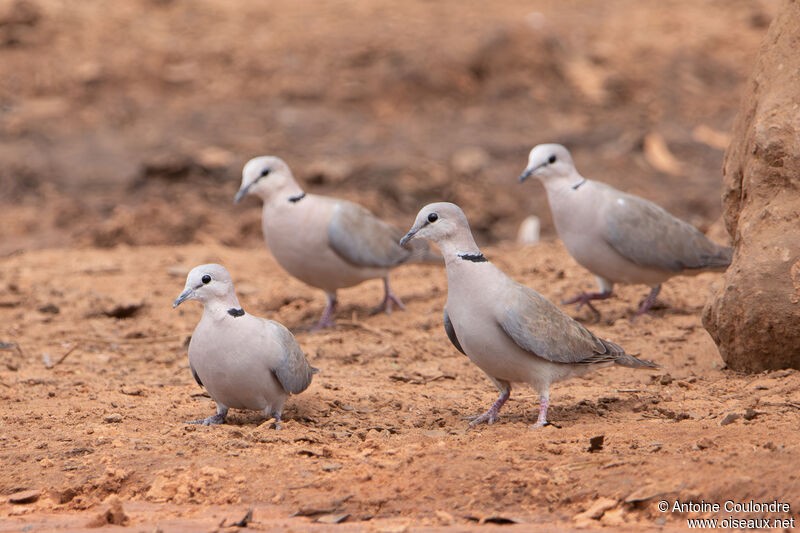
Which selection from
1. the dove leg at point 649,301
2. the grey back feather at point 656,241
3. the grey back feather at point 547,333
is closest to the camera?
the grey back feather at point 547,333

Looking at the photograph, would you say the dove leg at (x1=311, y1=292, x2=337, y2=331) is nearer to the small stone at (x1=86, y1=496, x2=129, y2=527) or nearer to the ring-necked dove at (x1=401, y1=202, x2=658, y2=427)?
the ring-necked dove at (x1=401, y1=202, x2=658, y2=427)

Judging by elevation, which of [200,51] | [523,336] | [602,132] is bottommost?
[523,336]

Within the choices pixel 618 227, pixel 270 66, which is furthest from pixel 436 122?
pixel 618 227

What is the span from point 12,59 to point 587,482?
14.1m

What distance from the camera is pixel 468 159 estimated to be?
12.8m

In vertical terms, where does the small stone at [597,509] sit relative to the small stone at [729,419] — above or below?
below

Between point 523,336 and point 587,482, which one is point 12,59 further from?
point 587,482

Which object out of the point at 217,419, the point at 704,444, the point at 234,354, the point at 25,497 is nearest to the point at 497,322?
the point at 704,444

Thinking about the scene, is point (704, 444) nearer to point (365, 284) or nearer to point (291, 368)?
point (291, 368)

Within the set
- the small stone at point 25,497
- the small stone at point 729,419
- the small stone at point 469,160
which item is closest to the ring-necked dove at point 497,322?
the small stone at point 729,419

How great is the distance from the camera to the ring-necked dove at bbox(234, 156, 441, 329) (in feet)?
25.0

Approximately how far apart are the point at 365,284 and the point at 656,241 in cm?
303

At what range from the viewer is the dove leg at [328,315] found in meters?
7.79

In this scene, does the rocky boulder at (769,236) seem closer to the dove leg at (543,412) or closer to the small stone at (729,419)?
the small stone at (729,419)
